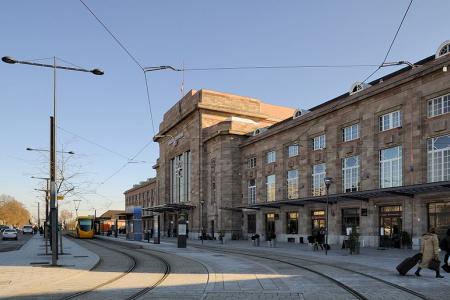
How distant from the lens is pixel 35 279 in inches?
610

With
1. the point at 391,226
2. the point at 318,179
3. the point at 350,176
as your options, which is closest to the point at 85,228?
the point at 318,179

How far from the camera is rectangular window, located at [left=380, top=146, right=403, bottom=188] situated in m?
35.2

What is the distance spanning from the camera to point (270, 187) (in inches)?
2130

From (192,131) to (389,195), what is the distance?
40174mm

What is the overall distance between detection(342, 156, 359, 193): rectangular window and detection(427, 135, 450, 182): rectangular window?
7.88 m

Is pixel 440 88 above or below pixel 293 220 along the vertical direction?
above

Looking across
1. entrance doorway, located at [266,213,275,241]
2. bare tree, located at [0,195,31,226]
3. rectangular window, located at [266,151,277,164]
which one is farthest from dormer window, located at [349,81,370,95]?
bare tree, located at [0,195,31,226]

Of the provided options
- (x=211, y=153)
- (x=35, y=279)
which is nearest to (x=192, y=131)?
(x=211, y=153)

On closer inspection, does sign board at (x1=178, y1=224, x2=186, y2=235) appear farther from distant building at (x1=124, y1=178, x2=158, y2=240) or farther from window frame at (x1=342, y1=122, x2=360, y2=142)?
distant building at (x1=124, y1=178, x2=158, y2=240)

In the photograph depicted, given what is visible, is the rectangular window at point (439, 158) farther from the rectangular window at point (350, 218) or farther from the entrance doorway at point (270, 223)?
the entrance doorway at point (270, 223)

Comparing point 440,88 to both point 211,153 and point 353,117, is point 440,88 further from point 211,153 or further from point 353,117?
point 211,153

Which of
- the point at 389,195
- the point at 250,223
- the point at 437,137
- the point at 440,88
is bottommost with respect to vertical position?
the point at 250,223

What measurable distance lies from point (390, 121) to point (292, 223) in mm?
16797

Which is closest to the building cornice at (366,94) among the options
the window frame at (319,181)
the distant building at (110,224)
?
the window frame at (319,181)
